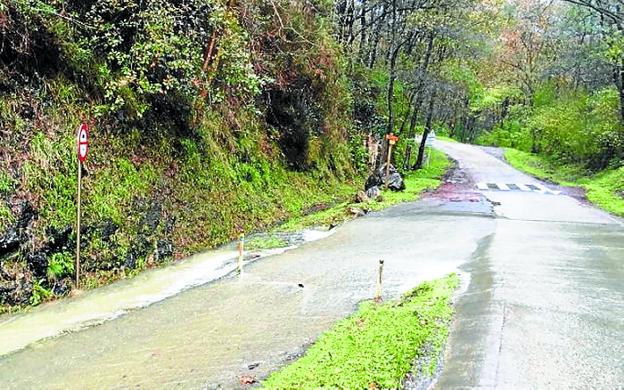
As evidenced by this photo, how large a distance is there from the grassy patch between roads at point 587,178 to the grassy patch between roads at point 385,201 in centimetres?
573

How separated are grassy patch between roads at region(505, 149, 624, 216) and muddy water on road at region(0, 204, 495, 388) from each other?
11.0 metres

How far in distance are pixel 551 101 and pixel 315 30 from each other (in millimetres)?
25075

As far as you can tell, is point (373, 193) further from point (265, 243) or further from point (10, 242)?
point (10, 242)

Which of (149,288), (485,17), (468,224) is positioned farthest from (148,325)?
(485,17)

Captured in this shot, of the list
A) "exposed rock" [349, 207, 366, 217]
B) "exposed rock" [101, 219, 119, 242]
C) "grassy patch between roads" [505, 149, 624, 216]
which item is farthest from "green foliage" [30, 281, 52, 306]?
"grassy patch between roads" [505, 149, 624, 216]

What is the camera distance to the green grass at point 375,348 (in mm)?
5102

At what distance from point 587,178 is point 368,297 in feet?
75.6

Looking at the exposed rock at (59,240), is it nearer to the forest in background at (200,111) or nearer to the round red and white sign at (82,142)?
the forest in background at (200,111)

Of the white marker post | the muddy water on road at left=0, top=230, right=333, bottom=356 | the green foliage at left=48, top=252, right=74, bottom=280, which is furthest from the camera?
the white marker post

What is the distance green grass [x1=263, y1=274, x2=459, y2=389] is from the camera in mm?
5102

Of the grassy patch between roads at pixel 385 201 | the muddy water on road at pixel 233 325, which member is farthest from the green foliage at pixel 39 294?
the grassy patch between roads at pixel 385 201

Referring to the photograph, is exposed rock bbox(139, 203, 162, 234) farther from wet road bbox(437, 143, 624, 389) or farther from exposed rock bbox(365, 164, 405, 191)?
exposed rock bbox(365, 164, 405, 191)

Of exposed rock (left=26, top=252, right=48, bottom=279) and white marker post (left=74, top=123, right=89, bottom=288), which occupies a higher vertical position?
white marker post (left=74, top=123, right=89, bottom=288)

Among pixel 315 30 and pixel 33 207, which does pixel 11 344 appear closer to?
pixel 33 207
